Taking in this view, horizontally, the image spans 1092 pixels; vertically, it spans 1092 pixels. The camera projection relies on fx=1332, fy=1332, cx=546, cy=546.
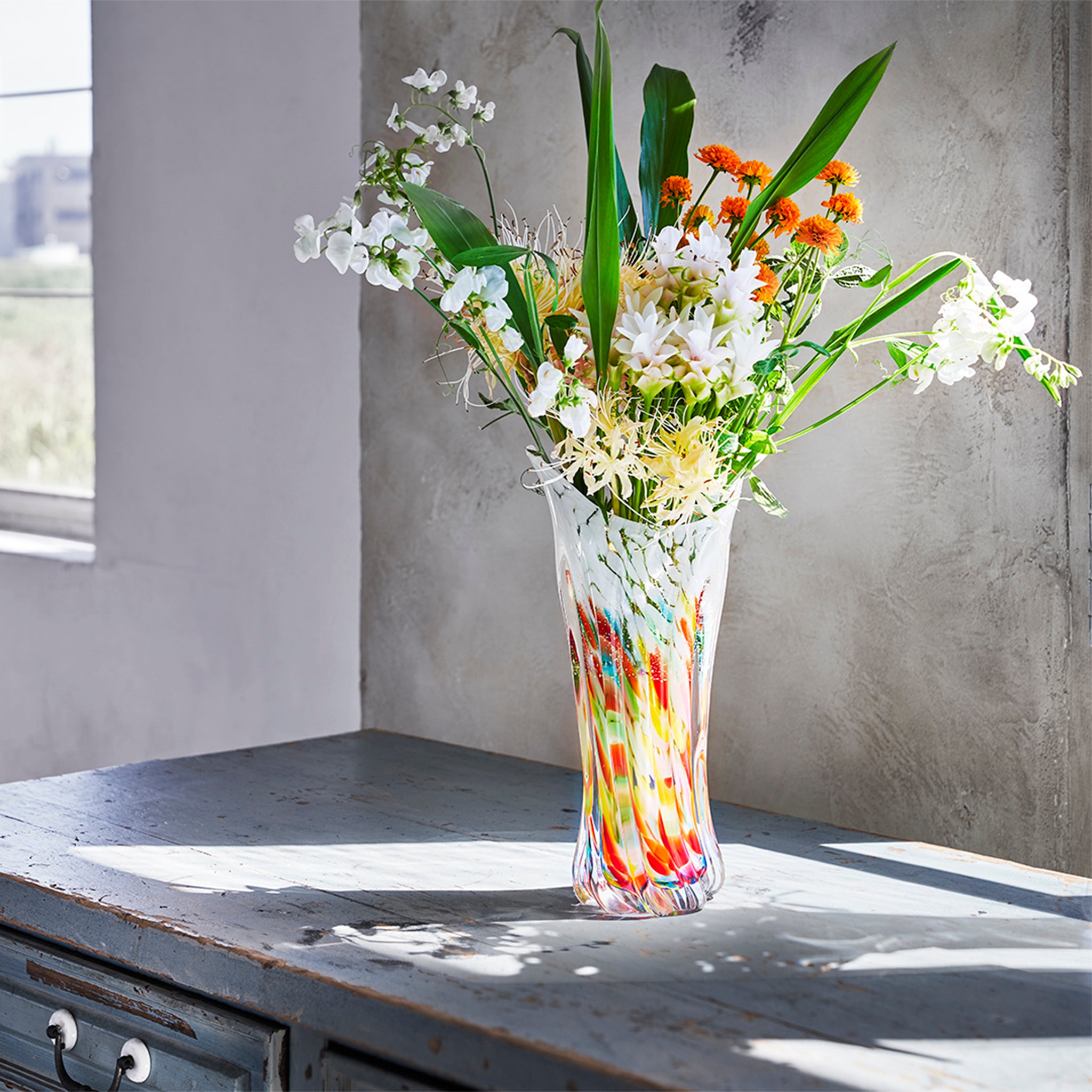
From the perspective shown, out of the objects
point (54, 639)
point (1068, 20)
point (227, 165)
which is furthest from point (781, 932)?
point (54, 639)

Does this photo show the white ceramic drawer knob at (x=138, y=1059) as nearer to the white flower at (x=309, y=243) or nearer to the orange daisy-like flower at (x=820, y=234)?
the white flower at (x=309, y=243)

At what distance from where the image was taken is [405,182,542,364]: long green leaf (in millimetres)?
1044

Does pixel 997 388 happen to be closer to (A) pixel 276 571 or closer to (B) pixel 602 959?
(B) pixel 602 959

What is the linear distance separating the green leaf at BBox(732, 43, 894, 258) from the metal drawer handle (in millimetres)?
817

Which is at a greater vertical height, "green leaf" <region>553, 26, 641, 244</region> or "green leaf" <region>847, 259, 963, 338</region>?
"green leaf" <region>553, 26, 641, 244</region>

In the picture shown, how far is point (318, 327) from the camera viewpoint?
1.98 metres

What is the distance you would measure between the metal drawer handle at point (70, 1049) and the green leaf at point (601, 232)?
0.67 m

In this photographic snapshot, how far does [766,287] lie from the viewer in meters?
1.04

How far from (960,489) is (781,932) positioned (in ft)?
1.75

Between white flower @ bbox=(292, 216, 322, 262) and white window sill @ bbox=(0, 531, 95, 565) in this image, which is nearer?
white flower @ bbox=(292, 216, 322, 262)

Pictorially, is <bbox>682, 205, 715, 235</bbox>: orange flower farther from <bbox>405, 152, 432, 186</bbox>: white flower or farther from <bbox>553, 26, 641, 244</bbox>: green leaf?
<bbox>405, 152, 432, 186</bbox>: white flower

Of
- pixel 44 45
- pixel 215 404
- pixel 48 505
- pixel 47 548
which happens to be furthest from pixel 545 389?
pixel 44 45

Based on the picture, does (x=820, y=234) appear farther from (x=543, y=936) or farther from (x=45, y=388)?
(x=45, y=388)

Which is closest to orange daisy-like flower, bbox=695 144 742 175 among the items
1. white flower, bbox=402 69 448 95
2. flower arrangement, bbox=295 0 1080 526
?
flower arrangement, bbox=295 0 1080 526
